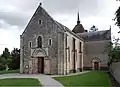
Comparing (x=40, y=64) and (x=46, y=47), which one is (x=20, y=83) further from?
(x=40, y=64)

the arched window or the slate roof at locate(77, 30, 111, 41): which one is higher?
the slate roof at locate(77, 30, 111, 41)

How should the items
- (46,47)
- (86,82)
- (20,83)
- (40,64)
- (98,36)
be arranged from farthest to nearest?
(98,36) → (40,64) → (46,47) → (86,82) → (20,83)

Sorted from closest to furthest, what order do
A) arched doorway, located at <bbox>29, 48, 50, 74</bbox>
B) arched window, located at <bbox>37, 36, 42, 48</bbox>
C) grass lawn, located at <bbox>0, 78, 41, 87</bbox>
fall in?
grass lawn, located at <bbox>0, 78, 41, 87</bbox> < arched doorway, located at <bbox>29, 48, 50, 74</bbox> < arched window, located at <bbox>37, 36, 42, 48</bbox>

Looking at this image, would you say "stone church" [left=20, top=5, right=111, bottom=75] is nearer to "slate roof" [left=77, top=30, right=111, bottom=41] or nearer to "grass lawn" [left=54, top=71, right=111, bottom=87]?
"grass lawn" [left=54, top=71, right=111, bottom=87]

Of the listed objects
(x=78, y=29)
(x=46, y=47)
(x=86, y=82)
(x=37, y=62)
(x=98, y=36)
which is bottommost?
(x=86, y=82)

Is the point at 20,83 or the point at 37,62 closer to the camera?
the point at 20,83

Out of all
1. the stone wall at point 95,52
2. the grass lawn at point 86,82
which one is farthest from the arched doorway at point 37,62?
the stone wall at point 95,52

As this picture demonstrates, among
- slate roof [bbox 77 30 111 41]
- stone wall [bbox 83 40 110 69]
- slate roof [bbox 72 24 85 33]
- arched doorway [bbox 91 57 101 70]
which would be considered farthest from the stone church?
slate roof [bbox 72 24 85 33]

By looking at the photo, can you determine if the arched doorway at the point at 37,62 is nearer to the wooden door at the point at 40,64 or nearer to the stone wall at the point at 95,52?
the wooden door at the point at 40,64

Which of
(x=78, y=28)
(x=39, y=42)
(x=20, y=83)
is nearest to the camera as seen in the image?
(x=20, y=83)

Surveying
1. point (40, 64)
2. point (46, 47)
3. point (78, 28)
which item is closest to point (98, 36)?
point (78, 28)

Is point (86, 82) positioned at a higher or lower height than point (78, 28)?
lower

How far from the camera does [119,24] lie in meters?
15.3

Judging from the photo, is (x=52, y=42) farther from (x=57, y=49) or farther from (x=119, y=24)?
(x=119, y=24)
